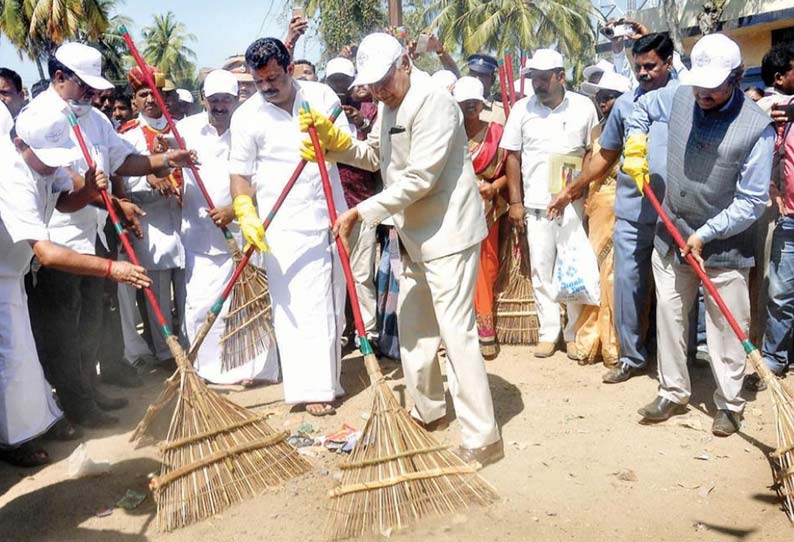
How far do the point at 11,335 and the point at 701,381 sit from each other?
4.02 m

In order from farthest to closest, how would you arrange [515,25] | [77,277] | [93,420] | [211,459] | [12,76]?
1. [515,25]
2. [12,76]
3. [93,420]
4. [77,277]
5. [211,459]

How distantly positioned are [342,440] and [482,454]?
32.1 inches

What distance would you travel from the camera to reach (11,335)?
12.2ft

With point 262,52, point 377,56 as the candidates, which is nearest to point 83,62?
point 262,52

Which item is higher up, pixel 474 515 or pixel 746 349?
pixel 746 349

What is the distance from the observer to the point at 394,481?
315 cm

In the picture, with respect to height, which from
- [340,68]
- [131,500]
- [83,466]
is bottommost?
[131,500]

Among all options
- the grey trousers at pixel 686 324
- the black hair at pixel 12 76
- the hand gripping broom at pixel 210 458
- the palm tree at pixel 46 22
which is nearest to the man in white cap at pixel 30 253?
the hand gripping broom at pixel 210 458

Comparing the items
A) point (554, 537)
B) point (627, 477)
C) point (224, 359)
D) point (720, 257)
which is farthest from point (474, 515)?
point (224, 359)

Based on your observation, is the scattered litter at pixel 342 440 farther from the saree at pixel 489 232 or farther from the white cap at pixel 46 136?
the white cap at pixel 46 136

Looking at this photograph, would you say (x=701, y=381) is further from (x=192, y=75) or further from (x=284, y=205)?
(x=192, y=75)

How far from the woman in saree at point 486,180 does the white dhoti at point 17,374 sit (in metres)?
2.93

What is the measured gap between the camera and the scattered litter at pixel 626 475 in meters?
3.47

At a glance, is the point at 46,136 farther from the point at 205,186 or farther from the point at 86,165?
the point at 205,186
